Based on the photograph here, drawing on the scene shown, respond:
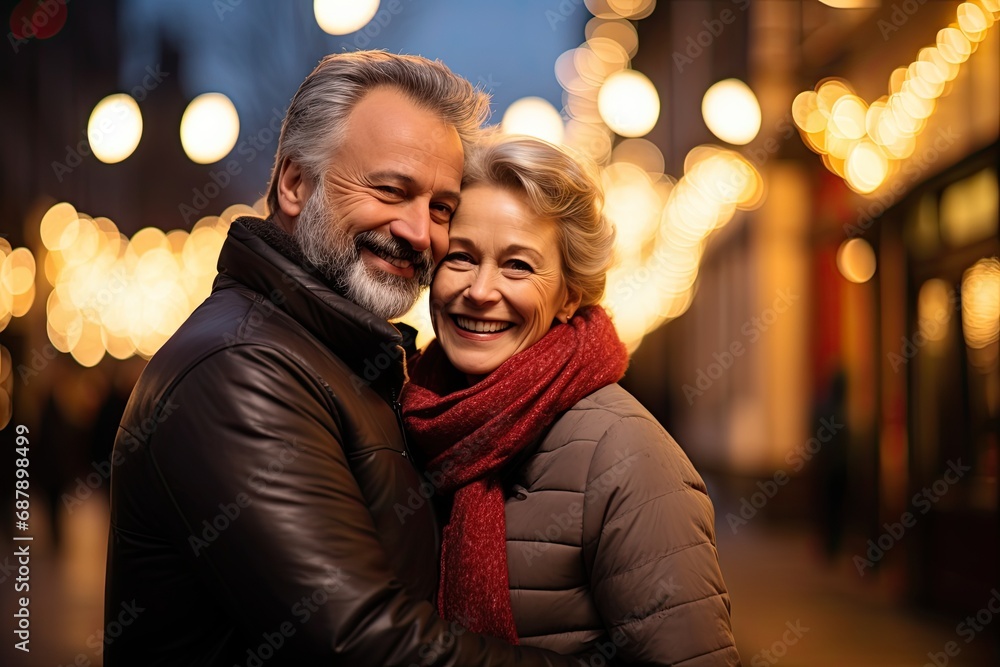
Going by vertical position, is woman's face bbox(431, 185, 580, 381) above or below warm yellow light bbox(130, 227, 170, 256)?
above

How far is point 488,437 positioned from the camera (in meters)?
2.39

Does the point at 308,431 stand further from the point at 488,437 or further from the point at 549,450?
the point at 549,450

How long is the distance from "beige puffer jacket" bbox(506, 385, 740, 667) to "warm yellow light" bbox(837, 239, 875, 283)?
28.9 feet

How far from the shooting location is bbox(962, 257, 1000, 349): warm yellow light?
738cm

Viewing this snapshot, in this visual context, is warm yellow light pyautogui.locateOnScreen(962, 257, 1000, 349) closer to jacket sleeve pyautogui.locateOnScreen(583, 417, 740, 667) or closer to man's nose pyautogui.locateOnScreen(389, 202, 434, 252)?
jacket sleeve pyautogui.locateOnScreen(583, 417, 740, 667)

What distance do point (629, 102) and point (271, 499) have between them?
4.80m

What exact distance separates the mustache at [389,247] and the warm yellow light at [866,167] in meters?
6.98

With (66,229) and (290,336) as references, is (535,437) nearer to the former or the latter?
(290,336)

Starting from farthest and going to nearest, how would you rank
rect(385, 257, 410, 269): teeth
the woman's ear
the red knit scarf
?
1. the woman's ear
2. rect(385, 257, 410, 269): teeth
3. the red knit scarf

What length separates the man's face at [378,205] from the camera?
2432 millimetres

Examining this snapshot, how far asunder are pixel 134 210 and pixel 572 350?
9359 millimetres

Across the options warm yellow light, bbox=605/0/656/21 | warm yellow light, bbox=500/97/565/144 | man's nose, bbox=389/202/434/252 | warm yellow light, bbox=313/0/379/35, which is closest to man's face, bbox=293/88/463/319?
man's nose, bbox=389/202/434/252

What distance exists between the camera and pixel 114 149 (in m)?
5.38

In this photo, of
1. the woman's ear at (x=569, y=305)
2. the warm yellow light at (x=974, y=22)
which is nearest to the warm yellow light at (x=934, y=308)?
the warm yellow light at (x=974, y=22)
